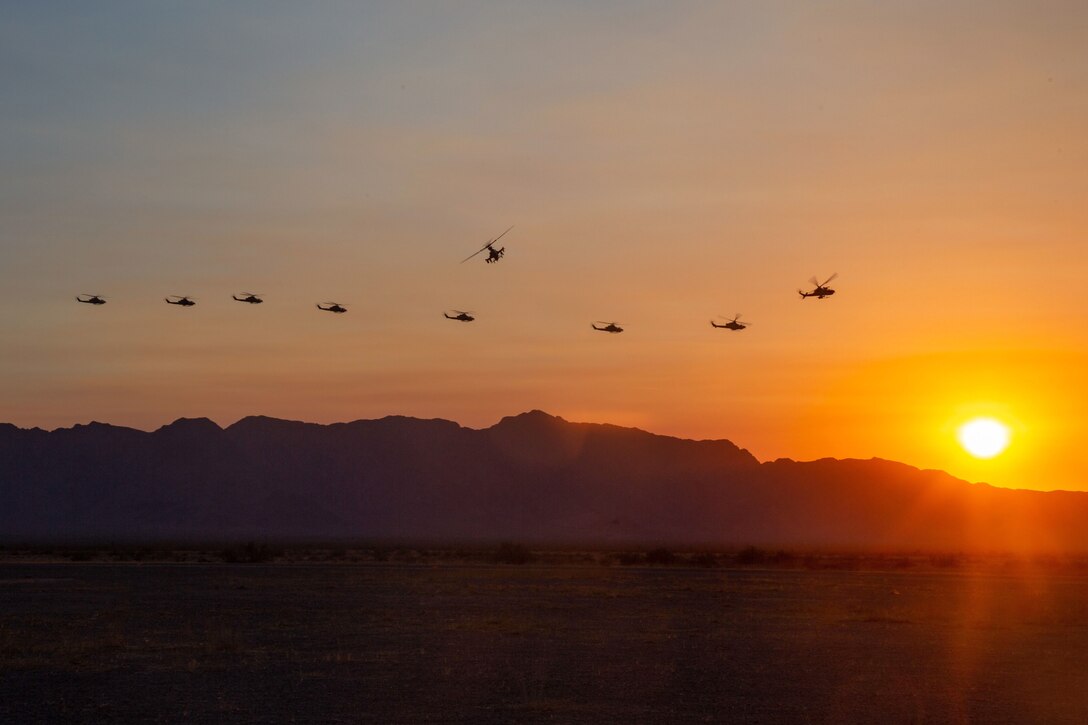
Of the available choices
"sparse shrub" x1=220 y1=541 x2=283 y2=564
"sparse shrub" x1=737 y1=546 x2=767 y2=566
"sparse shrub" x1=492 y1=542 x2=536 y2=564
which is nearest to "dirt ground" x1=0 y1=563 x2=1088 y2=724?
"sparse shrub" x1=220 y1=541 x2=283 y2=564

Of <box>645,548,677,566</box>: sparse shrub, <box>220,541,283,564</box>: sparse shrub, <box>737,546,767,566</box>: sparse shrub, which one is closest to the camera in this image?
<box>220,541,283,564</box>: sparse shrub

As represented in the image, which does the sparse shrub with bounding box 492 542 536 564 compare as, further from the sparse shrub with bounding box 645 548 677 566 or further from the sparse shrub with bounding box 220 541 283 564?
the sparse shrub with bounding box 220 541 283 564

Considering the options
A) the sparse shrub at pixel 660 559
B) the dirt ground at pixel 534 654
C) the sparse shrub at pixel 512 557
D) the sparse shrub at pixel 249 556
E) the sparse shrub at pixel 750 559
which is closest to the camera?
the dirt ground at pixel 534 654

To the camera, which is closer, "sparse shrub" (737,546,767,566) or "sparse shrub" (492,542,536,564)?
"sparse shrub" (492,542,536,564)

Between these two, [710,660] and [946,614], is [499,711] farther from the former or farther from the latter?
[946,614]

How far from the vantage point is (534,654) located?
1102 inches

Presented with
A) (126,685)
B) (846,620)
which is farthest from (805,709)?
(846,620)

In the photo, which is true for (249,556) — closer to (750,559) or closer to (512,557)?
(512,557)

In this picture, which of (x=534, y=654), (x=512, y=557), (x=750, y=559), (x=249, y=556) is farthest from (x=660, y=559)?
(x=534, y=654)

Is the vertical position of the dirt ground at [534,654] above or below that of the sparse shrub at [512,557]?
below

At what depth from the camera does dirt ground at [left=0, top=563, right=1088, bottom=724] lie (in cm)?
2045

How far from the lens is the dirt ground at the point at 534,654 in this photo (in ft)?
67.1

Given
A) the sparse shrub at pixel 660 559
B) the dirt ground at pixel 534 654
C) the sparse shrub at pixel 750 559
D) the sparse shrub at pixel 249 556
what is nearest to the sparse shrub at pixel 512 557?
the sparse shrub at pixel 660 559

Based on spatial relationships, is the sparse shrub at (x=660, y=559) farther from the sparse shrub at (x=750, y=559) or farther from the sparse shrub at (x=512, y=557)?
the sparse shrub at (x=512, y=557)
